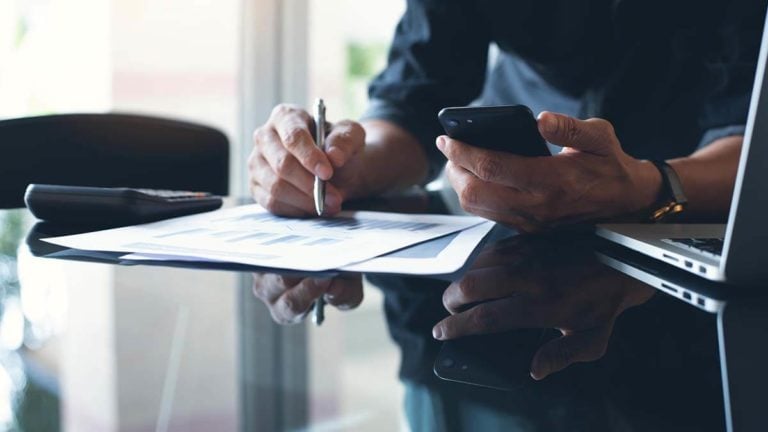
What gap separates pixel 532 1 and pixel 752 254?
0.83m

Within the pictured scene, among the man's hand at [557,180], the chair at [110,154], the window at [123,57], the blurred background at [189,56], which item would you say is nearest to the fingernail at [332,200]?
the man's hand at [557,180]

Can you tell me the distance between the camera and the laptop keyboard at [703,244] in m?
0.50

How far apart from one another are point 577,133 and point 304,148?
30 centimetres

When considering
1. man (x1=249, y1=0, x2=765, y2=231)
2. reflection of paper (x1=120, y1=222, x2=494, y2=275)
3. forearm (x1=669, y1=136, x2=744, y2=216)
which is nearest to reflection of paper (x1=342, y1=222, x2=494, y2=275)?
reflection of paper (x1=120, y1=222, x2=494, y2=275)

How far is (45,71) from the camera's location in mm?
2508

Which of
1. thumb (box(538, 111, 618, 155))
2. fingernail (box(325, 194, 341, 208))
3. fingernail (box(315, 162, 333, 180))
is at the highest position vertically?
thumb (box(538, 111, 618, 155))

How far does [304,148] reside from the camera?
31.7 inches

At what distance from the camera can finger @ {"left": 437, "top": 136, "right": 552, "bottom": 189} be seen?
25.8 inches

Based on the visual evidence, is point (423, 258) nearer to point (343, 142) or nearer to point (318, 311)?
point (318, 311)

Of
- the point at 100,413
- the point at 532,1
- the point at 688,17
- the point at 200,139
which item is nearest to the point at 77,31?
the point at 200,139

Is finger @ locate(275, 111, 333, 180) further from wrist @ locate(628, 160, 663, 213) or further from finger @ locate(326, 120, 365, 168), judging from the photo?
wrist @ locate(628, 160, 663, 213)

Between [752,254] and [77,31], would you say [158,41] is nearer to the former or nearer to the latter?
[77,31]

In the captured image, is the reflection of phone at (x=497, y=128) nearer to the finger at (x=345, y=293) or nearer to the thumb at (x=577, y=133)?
the thumb at (x=577, y=133)

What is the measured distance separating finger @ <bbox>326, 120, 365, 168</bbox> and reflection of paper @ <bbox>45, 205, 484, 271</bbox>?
0.26 feet
